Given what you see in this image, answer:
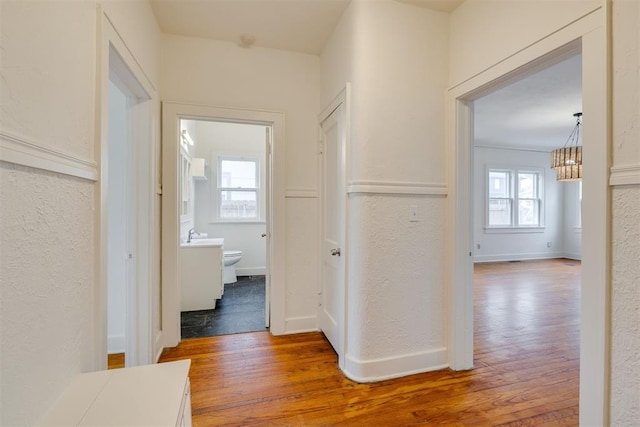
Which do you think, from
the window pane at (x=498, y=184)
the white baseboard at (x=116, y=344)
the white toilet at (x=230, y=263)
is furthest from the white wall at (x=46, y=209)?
the window pane at (x=498, y=184)

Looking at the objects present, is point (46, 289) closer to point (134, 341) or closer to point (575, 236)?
point (134, 341)

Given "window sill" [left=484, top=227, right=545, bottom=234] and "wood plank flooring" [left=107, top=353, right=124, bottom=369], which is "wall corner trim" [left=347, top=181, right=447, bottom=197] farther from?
"window sill" [left=484, top=227, right=545, bottom=234]

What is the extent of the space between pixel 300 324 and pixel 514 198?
6355 millimetres

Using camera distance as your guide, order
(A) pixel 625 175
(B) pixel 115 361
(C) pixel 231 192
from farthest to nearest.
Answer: (C) pixel 231 192 < (B) pixel 115 361 < (A) pixel 625 175

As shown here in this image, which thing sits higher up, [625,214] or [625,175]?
[625,175]

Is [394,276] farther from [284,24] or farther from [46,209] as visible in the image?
[284,24]

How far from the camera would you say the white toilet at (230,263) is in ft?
14.0

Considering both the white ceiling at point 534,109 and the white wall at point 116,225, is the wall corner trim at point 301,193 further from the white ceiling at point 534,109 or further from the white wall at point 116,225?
the white ceiling at point 534,109

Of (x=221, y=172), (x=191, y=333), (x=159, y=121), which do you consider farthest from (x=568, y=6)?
(x=221, y=172)

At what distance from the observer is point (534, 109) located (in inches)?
171

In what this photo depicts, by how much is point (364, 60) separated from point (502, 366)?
8.00ft

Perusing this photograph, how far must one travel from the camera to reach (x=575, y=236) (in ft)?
23.1

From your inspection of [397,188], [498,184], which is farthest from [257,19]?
[498,184]

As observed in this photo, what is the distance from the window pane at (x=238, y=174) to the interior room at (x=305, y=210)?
2.00 m
